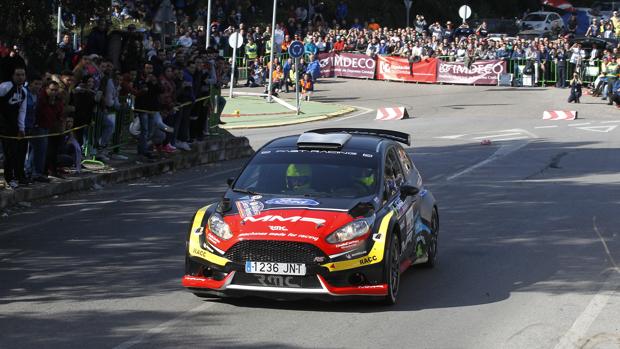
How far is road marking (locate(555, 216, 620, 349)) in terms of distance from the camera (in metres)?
9.33

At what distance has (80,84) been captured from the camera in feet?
62.1

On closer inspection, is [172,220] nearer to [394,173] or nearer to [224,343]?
[394,173]

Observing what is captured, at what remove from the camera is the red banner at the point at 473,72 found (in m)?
52.1

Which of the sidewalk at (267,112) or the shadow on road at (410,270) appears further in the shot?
the sidewalk at (267,112)

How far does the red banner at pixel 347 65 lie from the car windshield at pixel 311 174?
142ft

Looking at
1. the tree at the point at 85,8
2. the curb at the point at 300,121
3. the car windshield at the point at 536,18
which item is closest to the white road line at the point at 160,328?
the tree at the point at 85,8

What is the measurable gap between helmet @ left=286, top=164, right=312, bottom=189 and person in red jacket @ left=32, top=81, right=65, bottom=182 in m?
7.18

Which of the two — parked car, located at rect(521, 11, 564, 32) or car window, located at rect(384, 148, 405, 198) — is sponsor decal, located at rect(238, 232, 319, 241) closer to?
car window, located at rect(384, 148, 405, 198)

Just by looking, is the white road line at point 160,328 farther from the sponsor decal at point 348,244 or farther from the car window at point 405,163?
the car window at point 405,163

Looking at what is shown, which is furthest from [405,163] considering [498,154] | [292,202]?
[498,154]

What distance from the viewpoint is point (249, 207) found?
10633 mm

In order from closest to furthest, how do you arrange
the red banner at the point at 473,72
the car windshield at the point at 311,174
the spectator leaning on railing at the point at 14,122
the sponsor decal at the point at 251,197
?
the sponsor decal at the point at 251,197
the car windshield at the point at 311,174
the spectator leaning on railing at the point at 14,122
the red banner at the point at 473,72

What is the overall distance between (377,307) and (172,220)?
600 centimetres

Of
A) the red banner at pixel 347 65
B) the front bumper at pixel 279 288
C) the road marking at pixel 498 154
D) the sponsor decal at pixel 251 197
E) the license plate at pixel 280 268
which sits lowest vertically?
the road marking at pixel 498 154
